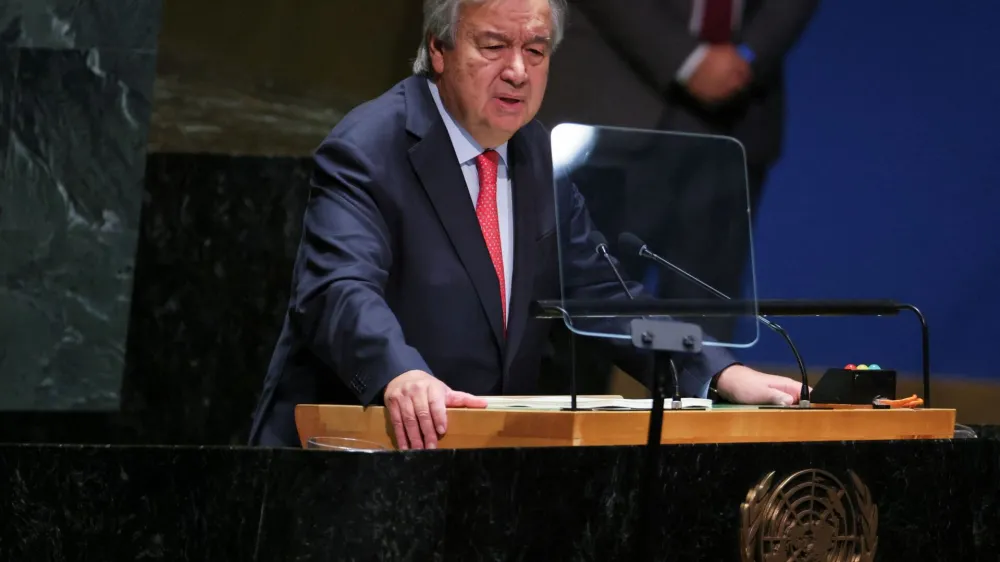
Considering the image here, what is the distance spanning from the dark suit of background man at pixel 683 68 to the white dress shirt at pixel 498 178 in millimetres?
1079

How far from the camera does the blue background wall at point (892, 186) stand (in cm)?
312

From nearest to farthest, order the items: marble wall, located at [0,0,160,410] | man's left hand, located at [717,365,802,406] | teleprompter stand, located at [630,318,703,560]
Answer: teleprompter stand, located at [630,318,703,560] → man's left hand, located at [717,365,802,406] → marble wall, located at [0,0,160,410]

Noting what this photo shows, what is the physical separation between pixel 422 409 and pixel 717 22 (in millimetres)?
2088

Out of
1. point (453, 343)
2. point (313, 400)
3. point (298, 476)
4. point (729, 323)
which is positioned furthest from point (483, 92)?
point (298, 476)

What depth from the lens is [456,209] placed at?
1.95m

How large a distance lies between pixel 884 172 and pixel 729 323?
1880 mm

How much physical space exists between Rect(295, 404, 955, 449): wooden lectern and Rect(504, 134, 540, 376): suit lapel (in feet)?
1.59

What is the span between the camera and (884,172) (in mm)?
3176

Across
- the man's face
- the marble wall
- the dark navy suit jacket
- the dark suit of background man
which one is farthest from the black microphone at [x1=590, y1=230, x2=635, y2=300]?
the marble wall

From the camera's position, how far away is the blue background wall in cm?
312

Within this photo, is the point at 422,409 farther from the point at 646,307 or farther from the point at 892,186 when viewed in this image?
the point at 892,186

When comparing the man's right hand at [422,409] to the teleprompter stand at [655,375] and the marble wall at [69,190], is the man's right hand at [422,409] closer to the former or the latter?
the teleprompter stand at [655,375]

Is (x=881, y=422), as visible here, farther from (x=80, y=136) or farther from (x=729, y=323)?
(x=80, y=136)

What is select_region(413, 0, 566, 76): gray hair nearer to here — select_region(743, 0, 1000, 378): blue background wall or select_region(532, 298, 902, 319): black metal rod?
select_region(532, 298, 902, 319): black metal rod
